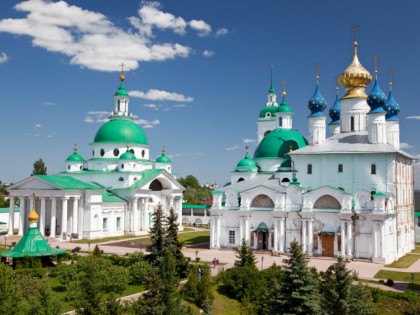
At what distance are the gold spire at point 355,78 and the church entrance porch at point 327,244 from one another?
45.6 ft

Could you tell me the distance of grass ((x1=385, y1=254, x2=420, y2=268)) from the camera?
31823 mm

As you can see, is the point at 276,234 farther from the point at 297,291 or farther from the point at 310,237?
the point at 297,291

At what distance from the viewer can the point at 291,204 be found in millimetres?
35938

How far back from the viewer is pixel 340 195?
33.8m

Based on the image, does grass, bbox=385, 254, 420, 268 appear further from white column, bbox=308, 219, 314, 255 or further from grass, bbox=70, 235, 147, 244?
grass, bbox=70, 235, 147, 244

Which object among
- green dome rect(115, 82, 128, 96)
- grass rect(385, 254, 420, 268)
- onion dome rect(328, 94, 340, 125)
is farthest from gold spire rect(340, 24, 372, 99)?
green dome rect(115, 82, 128, 96)

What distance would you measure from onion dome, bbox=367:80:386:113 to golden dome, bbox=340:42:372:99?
3684 millimetres

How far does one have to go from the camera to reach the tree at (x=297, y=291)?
1755 cm

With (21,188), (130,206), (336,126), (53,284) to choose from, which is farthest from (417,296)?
(21,188)

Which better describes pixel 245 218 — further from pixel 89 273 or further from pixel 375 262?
pixel 89 273

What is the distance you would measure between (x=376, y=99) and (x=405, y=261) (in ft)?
42.4

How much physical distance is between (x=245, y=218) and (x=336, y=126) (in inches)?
663

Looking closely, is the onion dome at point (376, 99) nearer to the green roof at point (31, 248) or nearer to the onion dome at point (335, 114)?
the onion dome at point (335, 114)

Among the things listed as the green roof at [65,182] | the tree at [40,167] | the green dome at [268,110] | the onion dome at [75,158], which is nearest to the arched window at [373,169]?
the green dome at [268,110]
